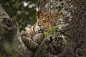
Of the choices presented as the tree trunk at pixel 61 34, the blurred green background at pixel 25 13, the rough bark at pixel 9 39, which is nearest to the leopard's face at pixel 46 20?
the tree trunk at pixel 61 34

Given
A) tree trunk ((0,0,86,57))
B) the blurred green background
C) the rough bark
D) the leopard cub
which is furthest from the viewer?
the blurred green background

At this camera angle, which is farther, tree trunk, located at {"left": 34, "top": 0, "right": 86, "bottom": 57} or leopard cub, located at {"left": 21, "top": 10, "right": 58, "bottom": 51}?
leopard cub, located at {"left": 21, "top": 10, "right": 58, "bottom": 51}

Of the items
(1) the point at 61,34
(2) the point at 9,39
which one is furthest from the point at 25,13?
(2) the point at 9,39

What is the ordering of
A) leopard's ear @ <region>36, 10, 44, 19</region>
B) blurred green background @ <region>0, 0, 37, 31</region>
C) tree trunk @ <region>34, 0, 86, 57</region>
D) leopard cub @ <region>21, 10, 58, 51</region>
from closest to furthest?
tree trunk @ <region>34, 0, 86, 57</region> < leopard cub @ <region>21, 10, 58, 51</region> < leopard's ear @ <region>36, 10, 44, 19</region> < blurred green background @ <region>0, 0, 37, 31</region>

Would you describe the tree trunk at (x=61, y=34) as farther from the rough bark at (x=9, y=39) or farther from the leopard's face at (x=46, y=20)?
the leopard's face at (x=46, y=20)

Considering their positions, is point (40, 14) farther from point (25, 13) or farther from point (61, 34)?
point (25, 13)

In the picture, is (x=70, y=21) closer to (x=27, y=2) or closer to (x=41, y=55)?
(x=41, y=55)

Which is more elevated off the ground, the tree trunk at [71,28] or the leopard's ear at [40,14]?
the leopard's ear at [40,14]

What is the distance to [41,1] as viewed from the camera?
2730 mm

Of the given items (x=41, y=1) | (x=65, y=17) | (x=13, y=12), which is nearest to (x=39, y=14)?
(x=41, y=1)

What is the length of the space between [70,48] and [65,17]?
0.72 meters

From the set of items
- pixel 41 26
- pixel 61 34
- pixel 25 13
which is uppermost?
pixel 25 13

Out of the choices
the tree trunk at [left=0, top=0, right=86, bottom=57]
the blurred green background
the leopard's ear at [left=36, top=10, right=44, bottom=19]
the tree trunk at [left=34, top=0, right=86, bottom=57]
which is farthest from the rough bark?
the blurred green background

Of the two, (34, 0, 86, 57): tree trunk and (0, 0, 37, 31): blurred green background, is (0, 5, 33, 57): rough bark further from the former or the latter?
(0, 0, 37, 31): blurred green background
